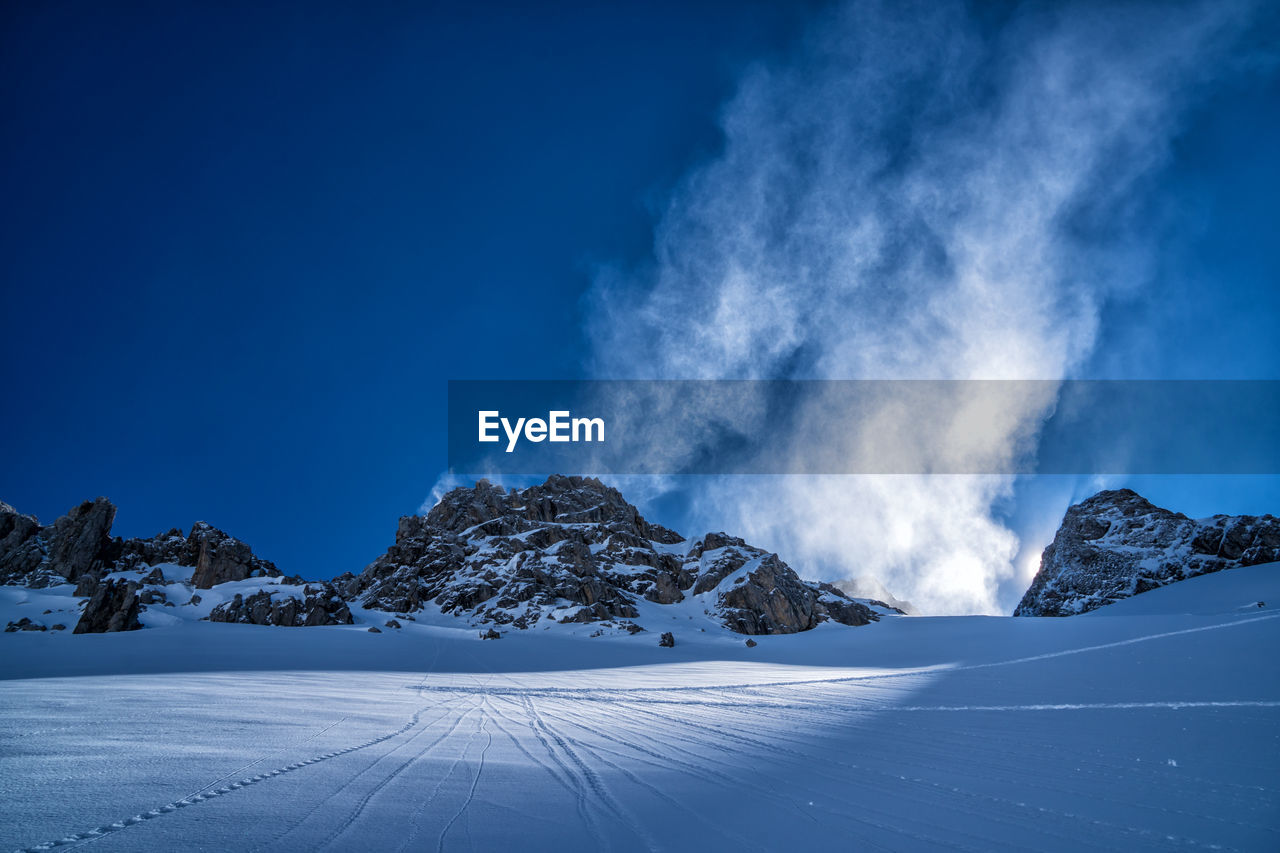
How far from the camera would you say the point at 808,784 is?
5.50m

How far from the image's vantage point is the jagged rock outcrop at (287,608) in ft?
185

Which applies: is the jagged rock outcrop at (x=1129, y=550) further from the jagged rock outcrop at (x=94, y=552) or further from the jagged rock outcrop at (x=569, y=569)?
the jagged rock outcrop at (x=94, y=552)

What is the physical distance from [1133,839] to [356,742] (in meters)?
8.12

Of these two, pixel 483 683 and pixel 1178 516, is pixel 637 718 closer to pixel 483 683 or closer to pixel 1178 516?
pixel 483 683

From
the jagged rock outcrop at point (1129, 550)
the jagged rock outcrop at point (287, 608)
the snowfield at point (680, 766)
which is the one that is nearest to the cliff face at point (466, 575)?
the jagged rock outcrop at point (287, 608)

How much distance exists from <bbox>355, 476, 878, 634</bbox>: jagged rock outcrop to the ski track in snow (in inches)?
2414

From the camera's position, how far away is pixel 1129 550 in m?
53.6

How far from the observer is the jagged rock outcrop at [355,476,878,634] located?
7675 centimetres

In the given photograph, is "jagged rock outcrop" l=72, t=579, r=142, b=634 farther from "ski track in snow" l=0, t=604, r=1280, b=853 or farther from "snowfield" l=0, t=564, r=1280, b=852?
"ski track in snow" l=0, t=604, r=1280, b=853

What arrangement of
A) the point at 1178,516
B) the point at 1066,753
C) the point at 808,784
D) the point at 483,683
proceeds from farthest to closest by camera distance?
the point at 1178,516
the point at 483,683
the point at 1066,753
the point at 808,784

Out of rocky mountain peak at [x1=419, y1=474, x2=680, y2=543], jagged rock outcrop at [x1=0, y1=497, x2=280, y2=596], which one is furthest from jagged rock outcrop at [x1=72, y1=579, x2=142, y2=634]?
rocky mountain peak at [x1=419, y1=474, x2=680, y2=543]

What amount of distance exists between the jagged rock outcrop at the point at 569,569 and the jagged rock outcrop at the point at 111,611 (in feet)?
123

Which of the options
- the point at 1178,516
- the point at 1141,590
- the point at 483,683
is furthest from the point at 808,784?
the point at 1178,516

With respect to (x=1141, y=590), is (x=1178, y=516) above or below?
above
